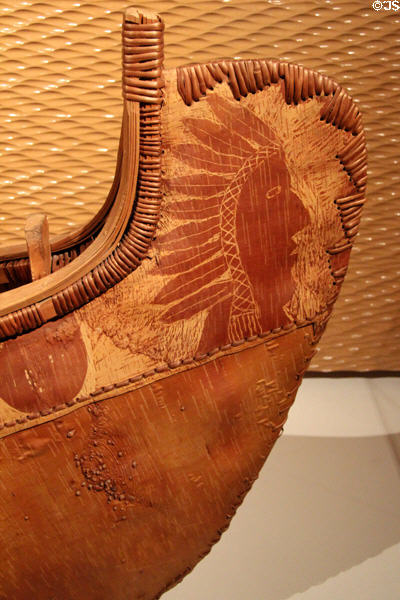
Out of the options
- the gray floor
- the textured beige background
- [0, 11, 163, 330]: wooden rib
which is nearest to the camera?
[0, 11, 163, 330]: wooden rib

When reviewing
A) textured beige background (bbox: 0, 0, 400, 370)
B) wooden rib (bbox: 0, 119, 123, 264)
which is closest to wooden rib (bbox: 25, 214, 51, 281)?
wooden rib (bbox: 0, 119, 123, 264)

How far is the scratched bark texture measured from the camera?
0.60 metres

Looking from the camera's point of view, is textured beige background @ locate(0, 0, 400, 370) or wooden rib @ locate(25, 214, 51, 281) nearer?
wooden rib @ locate(25, 214, 51, 281)

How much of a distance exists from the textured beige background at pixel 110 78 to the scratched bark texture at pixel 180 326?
0.54 meters

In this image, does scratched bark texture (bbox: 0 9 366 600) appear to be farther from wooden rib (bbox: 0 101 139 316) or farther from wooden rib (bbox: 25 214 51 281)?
wooden rib (bbox: 25 214 51 281)

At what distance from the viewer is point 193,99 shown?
0.58 metres

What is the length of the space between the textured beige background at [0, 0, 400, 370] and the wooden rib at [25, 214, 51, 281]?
500 millimetres

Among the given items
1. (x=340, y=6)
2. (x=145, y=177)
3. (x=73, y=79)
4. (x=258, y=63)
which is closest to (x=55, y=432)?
(x=145, y=177)

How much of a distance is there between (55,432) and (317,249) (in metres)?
0.34

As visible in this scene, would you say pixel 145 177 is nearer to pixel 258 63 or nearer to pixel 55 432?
pixel 258 63

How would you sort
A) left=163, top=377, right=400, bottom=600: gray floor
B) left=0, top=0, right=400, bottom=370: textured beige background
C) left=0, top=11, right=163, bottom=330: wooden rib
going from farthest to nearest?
left=0, top=0, right=400, bottom=370: textured beige background → left=163, top=377, right=400, bottom=600: gray floor → left=0, top=11, right=163, bottom=330: wooden rib

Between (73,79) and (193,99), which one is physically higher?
(73,79)

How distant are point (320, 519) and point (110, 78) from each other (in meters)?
0.86

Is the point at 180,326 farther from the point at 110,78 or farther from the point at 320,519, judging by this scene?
the point at 110,78
